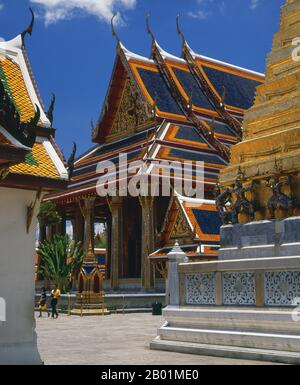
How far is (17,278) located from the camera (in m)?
7.64

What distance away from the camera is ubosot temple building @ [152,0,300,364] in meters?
8.92

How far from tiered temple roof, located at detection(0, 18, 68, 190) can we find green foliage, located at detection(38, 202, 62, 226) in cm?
2359

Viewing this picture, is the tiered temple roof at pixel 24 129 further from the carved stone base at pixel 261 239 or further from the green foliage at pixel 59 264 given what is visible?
the green foliage at pixel 59 264

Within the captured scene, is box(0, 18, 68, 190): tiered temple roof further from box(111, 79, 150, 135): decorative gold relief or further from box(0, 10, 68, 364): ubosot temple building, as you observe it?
box(111, 79, 150, 135): decorative gold relief

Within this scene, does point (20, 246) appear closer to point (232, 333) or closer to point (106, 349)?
point (106, 349)

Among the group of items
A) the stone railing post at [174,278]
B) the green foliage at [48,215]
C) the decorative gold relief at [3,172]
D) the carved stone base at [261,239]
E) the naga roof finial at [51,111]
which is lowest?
the stone railing post at [174,278]

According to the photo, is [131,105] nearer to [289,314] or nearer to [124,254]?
[124,254]

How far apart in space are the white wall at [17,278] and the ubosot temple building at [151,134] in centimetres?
1613

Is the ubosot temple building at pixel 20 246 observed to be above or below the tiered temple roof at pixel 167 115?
below

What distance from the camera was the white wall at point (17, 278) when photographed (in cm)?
753

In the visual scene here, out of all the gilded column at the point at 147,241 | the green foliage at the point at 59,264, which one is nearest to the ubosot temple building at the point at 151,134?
the gilded column at the point at 147,241

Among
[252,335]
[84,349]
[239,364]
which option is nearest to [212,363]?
[239,364]

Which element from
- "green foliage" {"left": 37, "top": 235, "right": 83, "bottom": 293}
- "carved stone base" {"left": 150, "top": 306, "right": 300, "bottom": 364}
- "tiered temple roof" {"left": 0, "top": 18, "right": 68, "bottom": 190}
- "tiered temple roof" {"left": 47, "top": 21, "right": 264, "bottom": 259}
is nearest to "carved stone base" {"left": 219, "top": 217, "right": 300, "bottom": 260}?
"carved stone base" {"left": 150, "top": 306, "right": 300, "bottom": 364}

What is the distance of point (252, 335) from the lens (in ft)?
29.7
